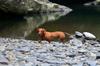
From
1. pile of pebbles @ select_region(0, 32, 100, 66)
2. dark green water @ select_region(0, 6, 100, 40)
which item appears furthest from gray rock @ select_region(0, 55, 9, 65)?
dark green water @ select_region(0, 6, 100, 40)

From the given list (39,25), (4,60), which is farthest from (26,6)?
(4,60)

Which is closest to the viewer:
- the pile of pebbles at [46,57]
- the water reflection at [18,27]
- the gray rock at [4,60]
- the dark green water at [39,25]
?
the gray rock at [4,60]

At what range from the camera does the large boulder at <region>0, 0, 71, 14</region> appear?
30.5 metres

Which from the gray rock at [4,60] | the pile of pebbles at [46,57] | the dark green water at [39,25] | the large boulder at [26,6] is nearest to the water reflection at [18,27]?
the dark green water at [39,25]

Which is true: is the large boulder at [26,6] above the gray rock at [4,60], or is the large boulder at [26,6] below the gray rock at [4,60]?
below

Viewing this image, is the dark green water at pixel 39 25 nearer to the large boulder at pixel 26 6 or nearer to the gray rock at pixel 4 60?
the large boulder at pixel 26 6

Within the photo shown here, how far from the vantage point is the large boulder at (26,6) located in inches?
1202

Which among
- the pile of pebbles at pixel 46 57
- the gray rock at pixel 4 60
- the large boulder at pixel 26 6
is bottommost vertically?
the large boulder at pixel 26 6

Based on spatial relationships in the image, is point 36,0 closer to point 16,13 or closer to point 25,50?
point 16,13

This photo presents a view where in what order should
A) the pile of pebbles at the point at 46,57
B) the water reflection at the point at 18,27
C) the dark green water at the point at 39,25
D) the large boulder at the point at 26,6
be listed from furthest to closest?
1. the large boulder at the point at 26,6
2. the dark green water at the point at 39,25
3. the water reflection at the point at 18,27
4. the pile of pebbles at the point at 46,57

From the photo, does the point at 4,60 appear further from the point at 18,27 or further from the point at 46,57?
the point at 18,27

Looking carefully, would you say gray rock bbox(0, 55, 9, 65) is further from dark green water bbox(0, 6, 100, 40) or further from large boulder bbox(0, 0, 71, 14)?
large boulder bbox(0, 0, 71, 14)

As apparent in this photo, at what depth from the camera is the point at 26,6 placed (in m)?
32.8

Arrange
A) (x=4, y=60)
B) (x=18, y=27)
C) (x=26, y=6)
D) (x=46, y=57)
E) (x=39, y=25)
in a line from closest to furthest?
(x=4, y=60)
(x=46, y=57)
(x=18, y=27)
(x=39, y=25)
(x=26, y=6)
